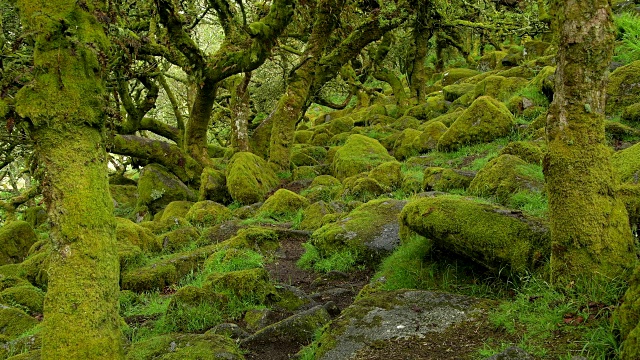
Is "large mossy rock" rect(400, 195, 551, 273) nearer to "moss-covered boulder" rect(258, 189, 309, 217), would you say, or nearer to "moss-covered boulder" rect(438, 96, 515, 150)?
"moss-covered boulder" rect(258, 189, 309, 217)

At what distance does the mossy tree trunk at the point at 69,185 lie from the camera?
12.9ft

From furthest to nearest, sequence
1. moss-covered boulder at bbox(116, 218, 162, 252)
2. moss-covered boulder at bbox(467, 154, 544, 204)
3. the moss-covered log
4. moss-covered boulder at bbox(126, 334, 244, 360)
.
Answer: the moss-covered log, moss-covered boulder at bbox(116, 218, 162, 252), moss-covered boulder at bbox(467, 154, 544, 204), moss-covered boulder at bbox(126, 334, 244, 360)

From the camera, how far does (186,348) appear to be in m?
5.30

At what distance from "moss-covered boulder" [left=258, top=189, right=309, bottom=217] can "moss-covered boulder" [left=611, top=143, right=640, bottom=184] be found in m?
7.52

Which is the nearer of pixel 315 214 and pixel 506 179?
pixel 506 179

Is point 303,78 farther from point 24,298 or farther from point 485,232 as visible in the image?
point 485,232

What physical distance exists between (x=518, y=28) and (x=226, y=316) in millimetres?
15426

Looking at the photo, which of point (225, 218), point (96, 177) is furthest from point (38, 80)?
point (225, 218)

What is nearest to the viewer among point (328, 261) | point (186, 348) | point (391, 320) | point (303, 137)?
point (391, 320)

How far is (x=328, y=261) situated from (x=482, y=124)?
7085 millimetres

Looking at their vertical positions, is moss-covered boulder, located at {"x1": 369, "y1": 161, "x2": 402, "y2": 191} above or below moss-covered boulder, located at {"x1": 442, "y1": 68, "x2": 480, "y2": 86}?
below

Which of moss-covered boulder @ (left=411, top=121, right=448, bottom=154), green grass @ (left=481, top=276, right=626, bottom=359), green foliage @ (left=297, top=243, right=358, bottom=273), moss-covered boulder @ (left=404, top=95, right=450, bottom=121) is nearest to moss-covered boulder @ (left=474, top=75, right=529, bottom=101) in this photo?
moss-covered boulder @ (left=404, top=95, right=450, bottom=121)

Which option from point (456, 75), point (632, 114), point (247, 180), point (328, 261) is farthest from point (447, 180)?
point (456, 75)

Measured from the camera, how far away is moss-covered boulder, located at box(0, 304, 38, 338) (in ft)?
25.2
